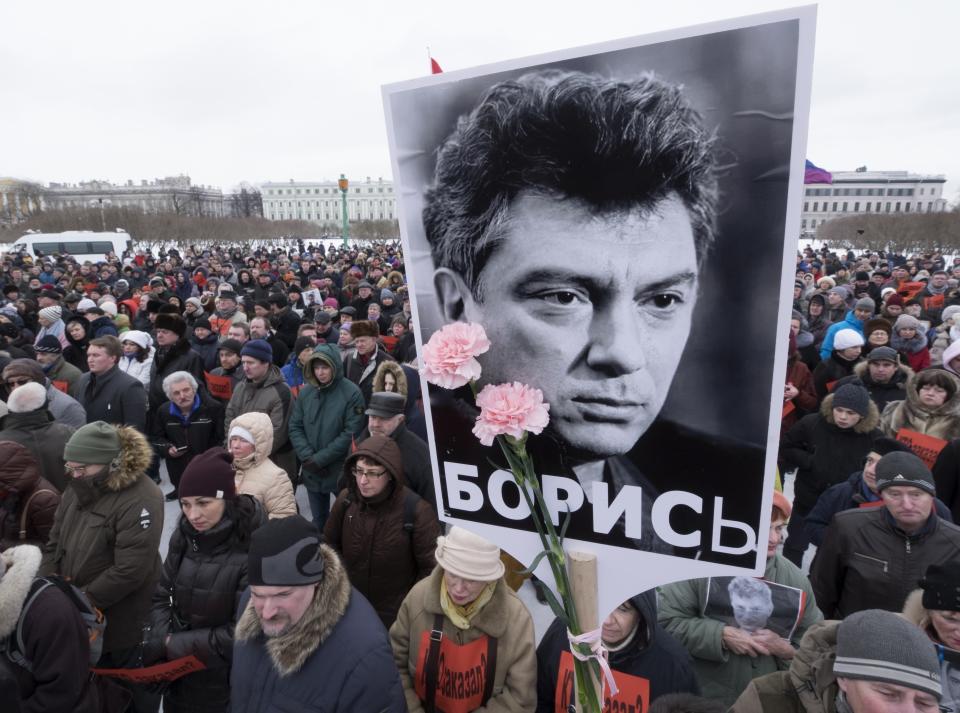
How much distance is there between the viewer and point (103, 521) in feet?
9.08

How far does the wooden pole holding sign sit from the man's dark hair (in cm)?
65

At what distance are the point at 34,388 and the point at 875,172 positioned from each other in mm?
90631

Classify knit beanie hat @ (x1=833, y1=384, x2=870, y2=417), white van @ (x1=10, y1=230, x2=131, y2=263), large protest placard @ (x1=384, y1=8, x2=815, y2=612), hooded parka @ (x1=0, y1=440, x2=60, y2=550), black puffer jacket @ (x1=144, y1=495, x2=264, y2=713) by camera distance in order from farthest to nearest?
white van @ (x1=10, y1=230, x2=131, y2=263)
knit beanie hat @ (x1=833, y1=384, x2=870, y2=417)
hooded parka @ (x1=0, y1=440, x2=60, y2=550)
black puffer jacket @ (x1=144, y1=495, x2=264, y2=713)
large protest placard @ (x1=384, y1=8, x2=815, y2=612)

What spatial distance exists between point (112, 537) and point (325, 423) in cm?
181

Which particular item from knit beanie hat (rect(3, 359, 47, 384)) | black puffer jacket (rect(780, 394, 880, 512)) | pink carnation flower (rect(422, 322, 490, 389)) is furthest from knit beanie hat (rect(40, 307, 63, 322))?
black puffer jacket (rect(780, 394, 880, 512))

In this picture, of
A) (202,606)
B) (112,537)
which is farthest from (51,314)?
(202,606)

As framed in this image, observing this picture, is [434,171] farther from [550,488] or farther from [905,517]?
[905,517]

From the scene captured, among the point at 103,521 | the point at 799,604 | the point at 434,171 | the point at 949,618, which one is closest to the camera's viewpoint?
the point at 434,171

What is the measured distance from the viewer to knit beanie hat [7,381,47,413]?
3.64m

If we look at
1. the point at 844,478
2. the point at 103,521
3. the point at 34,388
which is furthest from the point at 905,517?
the point at 34,388

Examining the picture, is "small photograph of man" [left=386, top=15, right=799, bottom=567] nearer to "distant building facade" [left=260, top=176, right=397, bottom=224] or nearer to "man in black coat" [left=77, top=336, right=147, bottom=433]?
"man in black coat" [left=77, top=336, right=147, bottom=433]

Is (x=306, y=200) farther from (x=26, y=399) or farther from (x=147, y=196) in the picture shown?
(x=26, y=399)

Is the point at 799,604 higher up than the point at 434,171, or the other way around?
the point at 434,171

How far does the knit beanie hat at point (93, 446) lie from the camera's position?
8.87ft
